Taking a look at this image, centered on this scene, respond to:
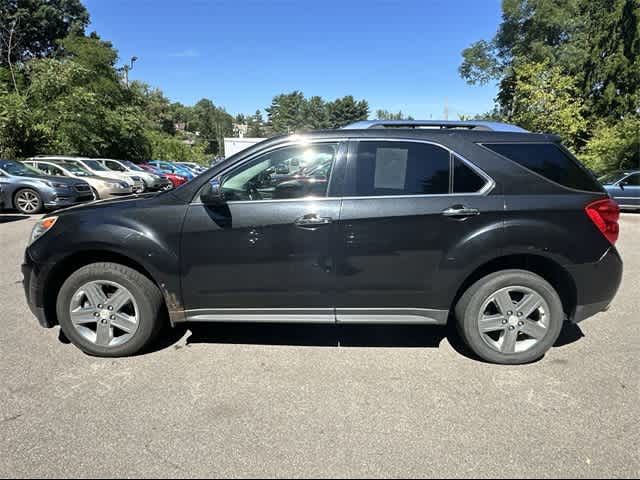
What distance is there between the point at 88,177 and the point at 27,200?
3581 mm

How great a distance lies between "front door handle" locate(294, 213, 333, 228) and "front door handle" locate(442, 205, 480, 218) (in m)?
0.86

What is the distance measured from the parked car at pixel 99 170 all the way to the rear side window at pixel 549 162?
1582 centimetres

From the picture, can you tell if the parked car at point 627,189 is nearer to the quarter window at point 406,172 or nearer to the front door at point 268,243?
the quarter window at point 406,172

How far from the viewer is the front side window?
129 inches

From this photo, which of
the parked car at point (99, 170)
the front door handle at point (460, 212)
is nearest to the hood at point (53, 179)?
the parked car at point (99, 170)

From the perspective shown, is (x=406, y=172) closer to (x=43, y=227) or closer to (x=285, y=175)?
(x=285, y=175)

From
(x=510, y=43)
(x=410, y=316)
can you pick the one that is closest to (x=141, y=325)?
(x=410, y=316)

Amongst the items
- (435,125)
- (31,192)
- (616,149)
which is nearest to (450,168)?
(435,125)

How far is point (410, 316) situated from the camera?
330 centimetres

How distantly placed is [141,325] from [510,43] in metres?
42.9

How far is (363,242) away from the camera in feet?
10.4

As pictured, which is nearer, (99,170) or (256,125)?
(99,170)

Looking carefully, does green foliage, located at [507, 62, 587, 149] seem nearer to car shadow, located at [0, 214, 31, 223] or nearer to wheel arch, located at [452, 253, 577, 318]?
wheel arch, located at [452, 253, 577, 318]

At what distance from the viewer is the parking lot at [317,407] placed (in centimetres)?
230
